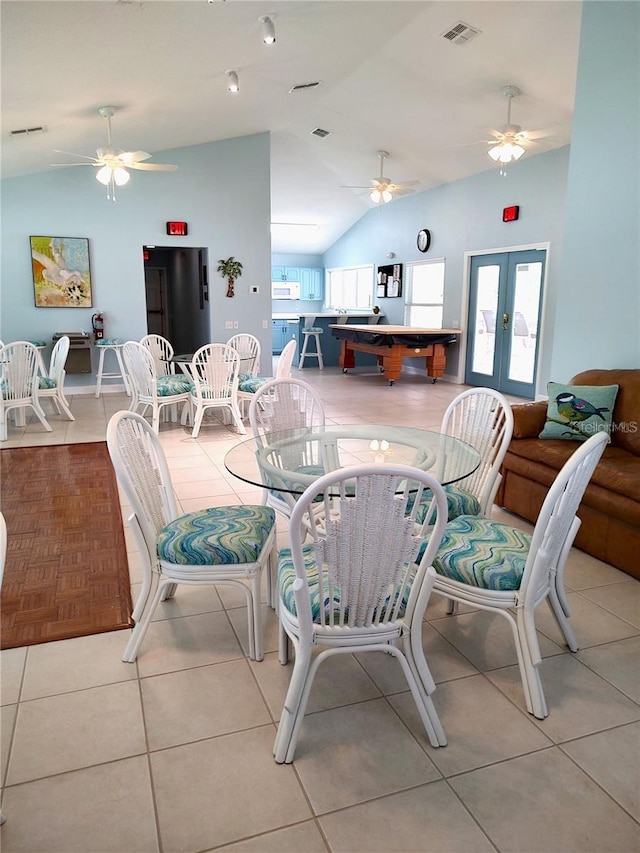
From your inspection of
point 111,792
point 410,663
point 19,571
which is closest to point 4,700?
point 111,792

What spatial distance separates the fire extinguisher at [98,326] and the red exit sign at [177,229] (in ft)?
4.80

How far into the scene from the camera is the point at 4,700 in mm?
1952

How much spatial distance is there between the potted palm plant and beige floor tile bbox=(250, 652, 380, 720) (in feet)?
21.6

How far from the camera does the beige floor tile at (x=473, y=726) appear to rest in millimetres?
1726

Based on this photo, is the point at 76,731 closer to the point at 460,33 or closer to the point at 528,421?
the point at 528,421

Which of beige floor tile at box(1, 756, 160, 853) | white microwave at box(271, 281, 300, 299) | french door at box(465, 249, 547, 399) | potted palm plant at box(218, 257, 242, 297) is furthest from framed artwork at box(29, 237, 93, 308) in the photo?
beige floor tile at box(1, 756, 160, 853)

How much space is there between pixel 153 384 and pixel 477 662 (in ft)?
13.6

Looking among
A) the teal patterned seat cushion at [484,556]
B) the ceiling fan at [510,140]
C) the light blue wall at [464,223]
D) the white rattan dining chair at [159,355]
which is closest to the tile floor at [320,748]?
the teal patterned seat cushion at [484,556]

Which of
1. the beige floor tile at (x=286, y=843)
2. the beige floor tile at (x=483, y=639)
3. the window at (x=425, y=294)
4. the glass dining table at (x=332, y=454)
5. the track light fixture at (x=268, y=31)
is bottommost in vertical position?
the beige floor tile at (x=286, y=843)

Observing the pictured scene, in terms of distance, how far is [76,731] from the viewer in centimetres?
182

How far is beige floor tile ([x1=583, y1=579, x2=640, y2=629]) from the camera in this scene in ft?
8.21

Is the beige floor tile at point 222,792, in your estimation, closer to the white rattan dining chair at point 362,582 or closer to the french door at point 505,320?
the white rattan dining chair at point 362,582

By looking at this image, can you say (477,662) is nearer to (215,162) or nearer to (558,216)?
(558,216)

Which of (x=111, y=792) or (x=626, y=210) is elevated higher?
(x=626, y=210)
